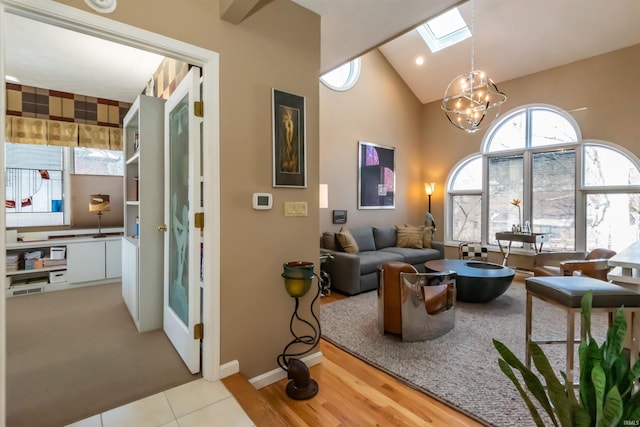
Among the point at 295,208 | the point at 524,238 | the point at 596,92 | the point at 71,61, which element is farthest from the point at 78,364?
the point at 596,92

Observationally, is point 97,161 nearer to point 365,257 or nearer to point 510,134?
point 365,257

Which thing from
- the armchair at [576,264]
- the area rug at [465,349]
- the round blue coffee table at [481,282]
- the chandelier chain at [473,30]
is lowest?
the area rug at [465,349]

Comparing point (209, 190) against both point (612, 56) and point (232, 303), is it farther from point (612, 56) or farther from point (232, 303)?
point (612, 56)

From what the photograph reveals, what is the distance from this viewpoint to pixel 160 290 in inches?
111

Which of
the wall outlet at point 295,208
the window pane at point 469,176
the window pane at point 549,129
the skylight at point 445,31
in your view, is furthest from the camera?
the window pane at point 469,176

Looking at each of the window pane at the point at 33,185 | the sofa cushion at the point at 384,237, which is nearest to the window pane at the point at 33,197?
the window pane at the point at 33,185

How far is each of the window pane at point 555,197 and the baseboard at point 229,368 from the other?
18.1 feet

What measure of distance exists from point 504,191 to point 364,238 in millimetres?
2890

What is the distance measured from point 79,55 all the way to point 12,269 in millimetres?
2832

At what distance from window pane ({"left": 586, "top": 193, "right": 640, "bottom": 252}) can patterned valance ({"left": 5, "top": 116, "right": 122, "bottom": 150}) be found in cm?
753

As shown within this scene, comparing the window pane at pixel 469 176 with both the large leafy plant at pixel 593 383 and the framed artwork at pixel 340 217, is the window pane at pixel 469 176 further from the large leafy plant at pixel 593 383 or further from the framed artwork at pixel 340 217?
the large leafy plant at pixel 593 383

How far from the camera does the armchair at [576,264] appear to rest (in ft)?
10.6

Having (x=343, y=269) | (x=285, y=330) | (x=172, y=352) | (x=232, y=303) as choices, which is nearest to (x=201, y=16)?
(x=232, y=303)

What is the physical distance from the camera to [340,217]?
17.5 feet
